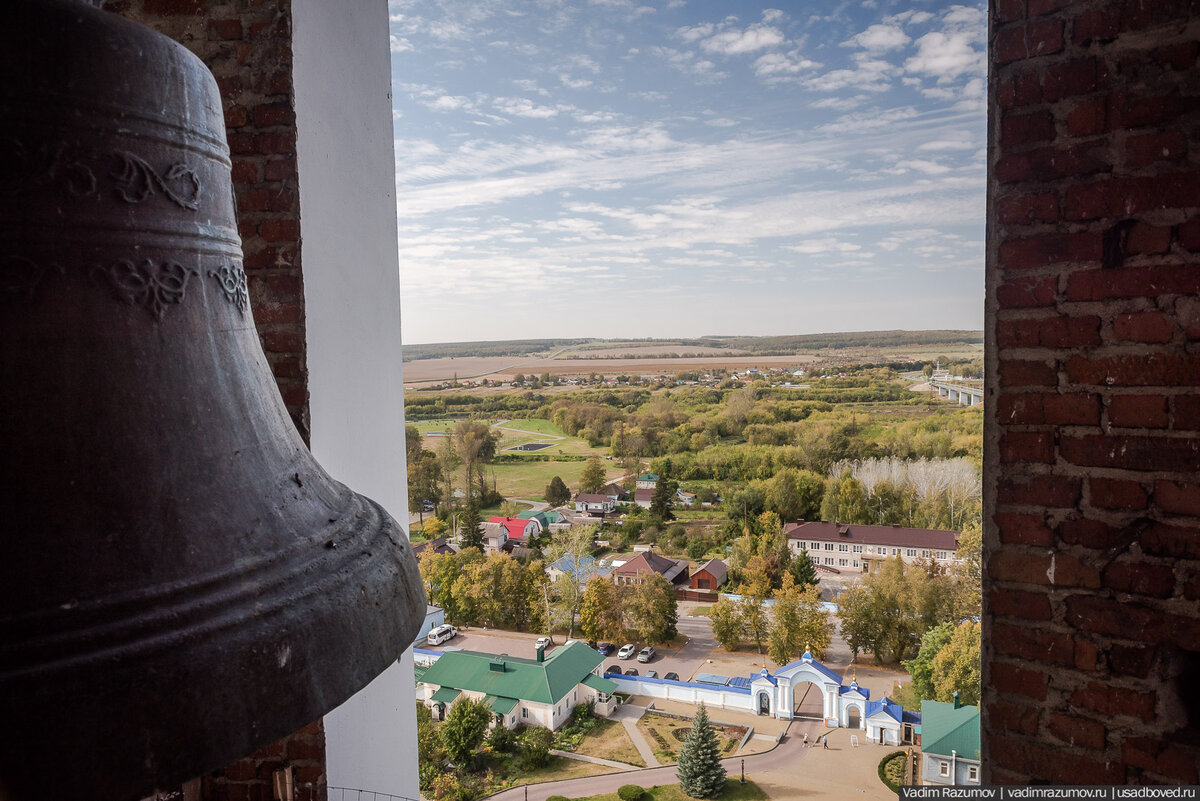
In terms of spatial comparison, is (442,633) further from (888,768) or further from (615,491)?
(888,768)

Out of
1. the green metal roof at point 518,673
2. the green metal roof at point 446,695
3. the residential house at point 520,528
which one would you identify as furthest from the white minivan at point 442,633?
the residential house at point 520,528

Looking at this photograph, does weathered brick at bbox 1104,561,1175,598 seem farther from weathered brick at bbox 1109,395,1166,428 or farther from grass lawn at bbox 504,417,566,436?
grass lawn at bbox 504,417,566,436

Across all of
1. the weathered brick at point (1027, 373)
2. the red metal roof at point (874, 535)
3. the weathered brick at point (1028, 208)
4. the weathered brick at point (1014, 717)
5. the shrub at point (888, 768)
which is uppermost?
the weathered brick at point (1028, 208)

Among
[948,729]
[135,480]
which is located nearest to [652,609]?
[948,729]

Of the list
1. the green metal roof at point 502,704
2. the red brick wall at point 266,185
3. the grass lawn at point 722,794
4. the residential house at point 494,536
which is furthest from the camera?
the residential house at point 494,536

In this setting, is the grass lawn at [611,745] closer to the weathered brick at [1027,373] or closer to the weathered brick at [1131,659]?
the weathered brick at [1131,659]

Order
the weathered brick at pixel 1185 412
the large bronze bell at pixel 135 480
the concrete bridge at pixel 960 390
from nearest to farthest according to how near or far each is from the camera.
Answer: the large bronze bell at pixel 135 480 → the weathered brick at pixel 1185 412 → the concrete bridge at pixel 960 390

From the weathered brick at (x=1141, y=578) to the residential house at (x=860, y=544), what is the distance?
0.90 metres

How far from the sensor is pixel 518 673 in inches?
107

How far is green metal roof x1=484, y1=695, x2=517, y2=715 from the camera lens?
264cm

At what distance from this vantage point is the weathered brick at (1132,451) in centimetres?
132

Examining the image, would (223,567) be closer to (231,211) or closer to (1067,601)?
(231,211)

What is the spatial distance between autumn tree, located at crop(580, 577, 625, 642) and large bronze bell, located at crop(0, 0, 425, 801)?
1.99 metres

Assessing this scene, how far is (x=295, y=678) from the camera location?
0.65m
